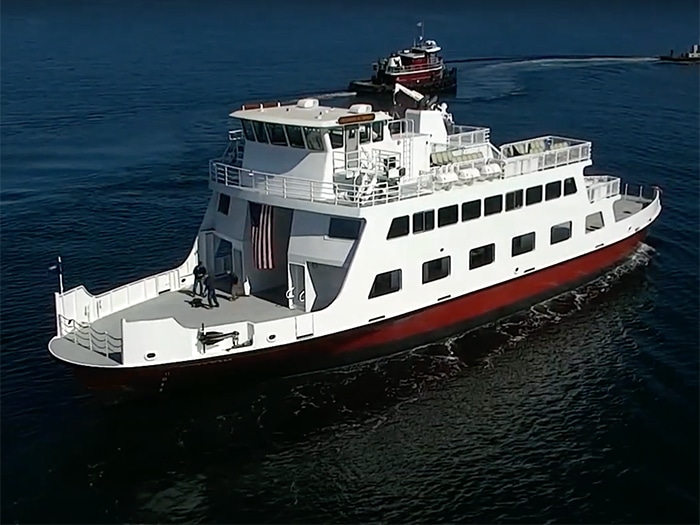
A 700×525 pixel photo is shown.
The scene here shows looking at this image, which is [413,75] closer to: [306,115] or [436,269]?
[306,115]

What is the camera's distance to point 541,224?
31203 millimetres

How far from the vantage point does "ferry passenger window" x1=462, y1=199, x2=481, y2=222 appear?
28.6m

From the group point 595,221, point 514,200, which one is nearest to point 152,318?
point 514,200

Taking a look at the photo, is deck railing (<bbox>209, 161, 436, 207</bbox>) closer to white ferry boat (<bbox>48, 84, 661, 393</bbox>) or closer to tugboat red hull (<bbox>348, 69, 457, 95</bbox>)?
white ferry boat (<bbox>48, 84, 661, 393</bbox>)

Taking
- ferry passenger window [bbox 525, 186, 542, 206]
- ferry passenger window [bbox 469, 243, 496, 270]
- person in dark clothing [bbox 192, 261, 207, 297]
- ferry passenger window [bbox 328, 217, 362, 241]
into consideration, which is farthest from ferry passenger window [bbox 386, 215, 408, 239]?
person in dark clothing [bbox 192, 261, 207, 297]

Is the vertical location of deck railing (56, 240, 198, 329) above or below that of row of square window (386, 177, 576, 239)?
below

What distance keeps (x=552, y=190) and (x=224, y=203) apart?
11.9 m

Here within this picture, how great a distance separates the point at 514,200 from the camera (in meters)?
30.2

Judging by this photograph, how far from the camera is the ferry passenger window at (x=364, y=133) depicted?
27.7 metres

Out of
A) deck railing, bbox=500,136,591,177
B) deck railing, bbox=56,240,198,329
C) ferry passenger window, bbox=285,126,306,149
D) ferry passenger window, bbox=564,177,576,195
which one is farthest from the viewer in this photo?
ferry passenger window, bbox=564,177,576,195

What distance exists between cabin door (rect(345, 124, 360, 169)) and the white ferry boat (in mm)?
36

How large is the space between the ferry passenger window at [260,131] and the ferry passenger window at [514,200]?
860 centimetres

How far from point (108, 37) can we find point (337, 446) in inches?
4536

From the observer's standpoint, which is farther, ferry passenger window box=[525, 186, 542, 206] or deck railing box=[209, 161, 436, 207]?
ferry passenger window box=[525, 186, 542, 206]
